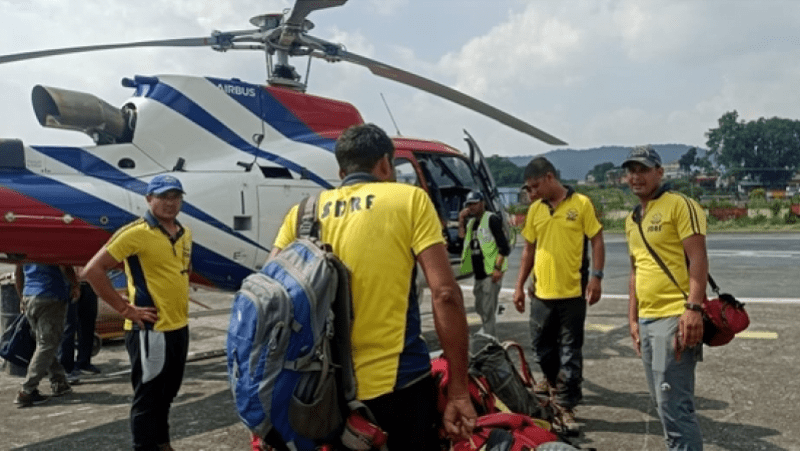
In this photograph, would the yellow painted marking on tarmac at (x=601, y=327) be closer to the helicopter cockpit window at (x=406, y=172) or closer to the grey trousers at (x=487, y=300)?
the grey trousers at (x=487, y=300)

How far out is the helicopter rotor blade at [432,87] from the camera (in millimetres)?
7734

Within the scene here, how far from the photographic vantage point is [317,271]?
7.11 feet

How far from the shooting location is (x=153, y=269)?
4367 millimetres

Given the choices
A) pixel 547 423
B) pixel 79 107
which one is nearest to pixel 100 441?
pixel 79 107

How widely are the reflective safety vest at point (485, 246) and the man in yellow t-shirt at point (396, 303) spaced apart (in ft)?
16.2

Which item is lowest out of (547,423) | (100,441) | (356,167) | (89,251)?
(100,441)

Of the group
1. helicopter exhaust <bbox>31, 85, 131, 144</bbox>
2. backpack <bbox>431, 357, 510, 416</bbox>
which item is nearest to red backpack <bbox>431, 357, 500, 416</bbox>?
backpack <bbox>431, 357, 510, 416</bbox>

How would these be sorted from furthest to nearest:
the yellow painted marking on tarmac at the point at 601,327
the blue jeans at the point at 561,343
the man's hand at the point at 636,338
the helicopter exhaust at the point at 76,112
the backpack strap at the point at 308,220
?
the yellow painted marking on tarmac at the point at 601,327 → the helicopter exhaust at the point at 76,112 → the blue jeans at the point at 561,343 → the man's hand at the point at 636,338 → the backpack strap at the point at 308,220

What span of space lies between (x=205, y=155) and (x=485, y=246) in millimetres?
3067

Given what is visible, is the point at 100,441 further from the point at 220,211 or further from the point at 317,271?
the point at 317,271

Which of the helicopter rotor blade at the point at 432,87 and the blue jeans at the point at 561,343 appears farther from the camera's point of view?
the helicopter rotor blade at the point at 432,87

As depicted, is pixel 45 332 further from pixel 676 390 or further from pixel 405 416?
pixel 676 390

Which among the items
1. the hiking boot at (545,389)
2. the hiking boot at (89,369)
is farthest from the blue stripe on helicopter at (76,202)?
the hiking boot at (545,389)

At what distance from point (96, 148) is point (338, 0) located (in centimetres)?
272
